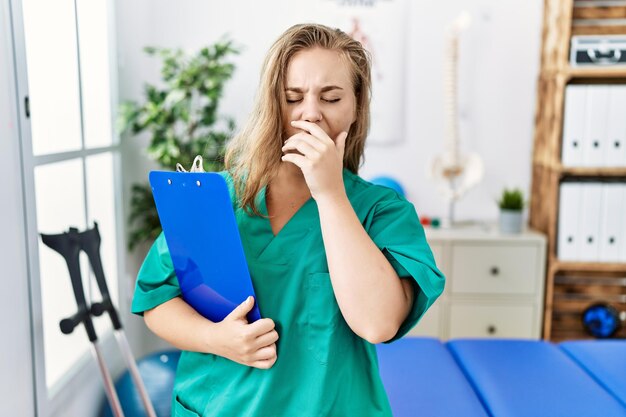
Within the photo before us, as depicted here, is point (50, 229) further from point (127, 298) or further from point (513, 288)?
point (513, 288)

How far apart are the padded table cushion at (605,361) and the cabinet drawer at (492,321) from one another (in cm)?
78

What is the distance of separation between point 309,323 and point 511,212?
1931mm

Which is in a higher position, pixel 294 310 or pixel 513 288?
pixel 294 310

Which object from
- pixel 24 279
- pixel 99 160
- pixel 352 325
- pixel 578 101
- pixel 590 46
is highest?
pixel 590 46

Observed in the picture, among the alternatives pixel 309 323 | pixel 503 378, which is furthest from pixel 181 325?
pixel 503 378

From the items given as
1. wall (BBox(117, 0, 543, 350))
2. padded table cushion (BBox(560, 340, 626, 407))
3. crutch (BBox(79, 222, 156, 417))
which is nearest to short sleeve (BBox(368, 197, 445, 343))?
padded table cushion (BBox(560, 340, 626, 407))

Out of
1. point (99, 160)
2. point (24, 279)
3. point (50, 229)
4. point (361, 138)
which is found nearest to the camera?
point (361, 138)

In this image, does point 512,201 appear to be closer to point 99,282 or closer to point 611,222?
point 611,222

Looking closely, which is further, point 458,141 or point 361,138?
point 458,141

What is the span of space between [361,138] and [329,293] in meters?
0.26

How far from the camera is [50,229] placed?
1.78 m

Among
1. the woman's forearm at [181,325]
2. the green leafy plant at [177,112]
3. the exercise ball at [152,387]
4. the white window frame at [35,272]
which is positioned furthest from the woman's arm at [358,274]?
the green leafy plant at [177,112]

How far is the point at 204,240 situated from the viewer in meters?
0.85

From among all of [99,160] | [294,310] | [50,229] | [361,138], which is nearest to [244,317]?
[294,310]
